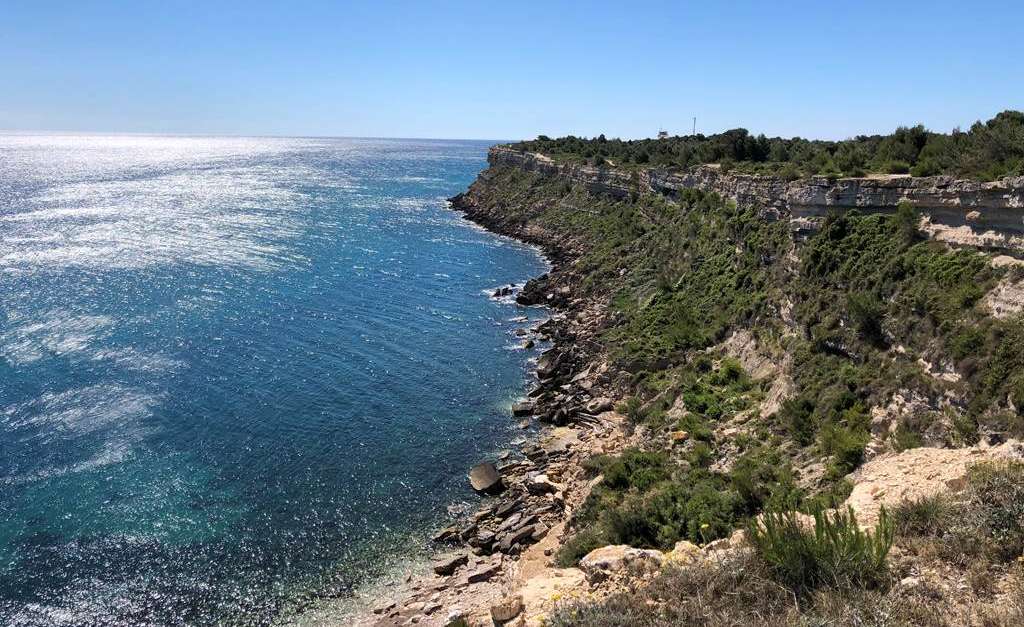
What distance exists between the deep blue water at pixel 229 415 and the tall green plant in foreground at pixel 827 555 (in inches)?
688

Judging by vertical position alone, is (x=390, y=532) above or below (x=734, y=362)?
below

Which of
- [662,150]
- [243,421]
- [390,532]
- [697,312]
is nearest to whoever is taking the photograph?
[390,532]

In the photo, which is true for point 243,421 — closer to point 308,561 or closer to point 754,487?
point 308,561

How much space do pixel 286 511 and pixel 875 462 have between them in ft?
81.0

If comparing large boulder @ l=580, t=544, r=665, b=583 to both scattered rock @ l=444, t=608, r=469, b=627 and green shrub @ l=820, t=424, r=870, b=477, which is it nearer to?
scattered rock @ l=444, t=608, r=469, b=627

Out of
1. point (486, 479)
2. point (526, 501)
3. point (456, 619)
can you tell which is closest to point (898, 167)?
point (526, 501)

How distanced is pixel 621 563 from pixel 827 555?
504 cm

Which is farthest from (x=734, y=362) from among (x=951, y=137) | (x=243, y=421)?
(x=243, y=421)

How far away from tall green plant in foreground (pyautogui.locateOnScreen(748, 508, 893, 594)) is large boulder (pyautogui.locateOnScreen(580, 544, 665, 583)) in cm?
305

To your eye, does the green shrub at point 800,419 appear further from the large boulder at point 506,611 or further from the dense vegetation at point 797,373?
the large boulder at point 506,611

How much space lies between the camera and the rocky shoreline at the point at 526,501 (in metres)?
21.9

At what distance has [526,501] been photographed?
28.7 metres

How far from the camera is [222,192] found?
458ft

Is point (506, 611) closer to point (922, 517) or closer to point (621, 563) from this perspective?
point (621, 563)
